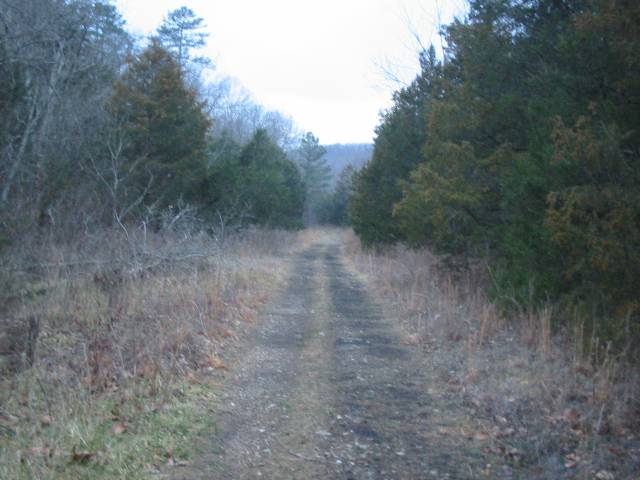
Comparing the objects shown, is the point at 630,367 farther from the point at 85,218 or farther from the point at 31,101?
the point at 31,101

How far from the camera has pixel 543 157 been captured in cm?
891

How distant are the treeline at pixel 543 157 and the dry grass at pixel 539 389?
51cm

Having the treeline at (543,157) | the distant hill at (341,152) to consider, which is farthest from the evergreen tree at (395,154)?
the distant hill at (341,152)

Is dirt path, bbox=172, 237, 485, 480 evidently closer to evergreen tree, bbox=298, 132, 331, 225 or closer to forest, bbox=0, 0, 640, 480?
forest, bbox=0, 0, 640, 480

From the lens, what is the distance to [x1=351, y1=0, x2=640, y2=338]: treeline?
7.24 metres

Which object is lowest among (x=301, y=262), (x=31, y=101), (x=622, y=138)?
(x=301, y=262)

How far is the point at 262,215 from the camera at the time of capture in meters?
31.3

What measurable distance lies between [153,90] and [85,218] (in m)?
8.54

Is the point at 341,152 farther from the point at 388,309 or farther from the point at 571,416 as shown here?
the point at 571,416

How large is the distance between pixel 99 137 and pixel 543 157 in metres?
14.3

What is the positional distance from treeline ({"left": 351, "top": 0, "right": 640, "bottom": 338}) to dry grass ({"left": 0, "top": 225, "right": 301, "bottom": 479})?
15.3 feet

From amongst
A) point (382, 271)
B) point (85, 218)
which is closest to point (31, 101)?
point (85, 218)

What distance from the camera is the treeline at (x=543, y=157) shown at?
724cm

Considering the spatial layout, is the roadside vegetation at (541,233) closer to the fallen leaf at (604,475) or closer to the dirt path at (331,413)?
the fallen leaf at (604,475)
